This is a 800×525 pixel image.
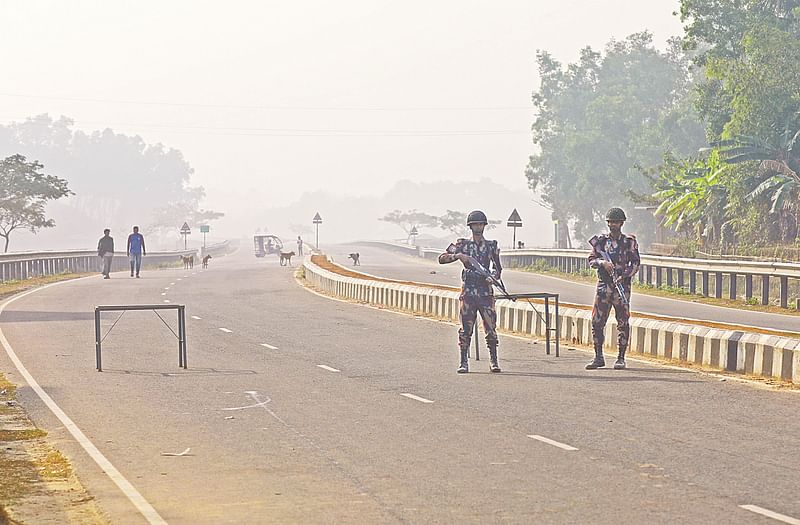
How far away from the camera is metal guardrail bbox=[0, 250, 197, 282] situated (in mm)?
47375

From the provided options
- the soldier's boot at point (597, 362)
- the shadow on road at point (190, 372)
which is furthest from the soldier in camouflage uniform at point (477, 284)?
the shadow on road at point (190, 372)

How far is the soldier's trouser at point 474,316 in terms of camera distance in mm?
17047

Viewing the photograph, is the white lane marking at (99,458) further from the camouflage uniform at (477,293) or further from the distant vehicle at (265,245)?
the distant vehicle at (265,245)

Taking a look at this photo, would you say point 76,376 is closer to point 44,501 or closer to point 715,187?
point 44,501

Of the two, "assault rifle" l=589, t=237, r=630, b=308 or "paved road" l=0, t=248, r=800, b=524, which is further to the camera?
"assault rifle" l=589, t=237, r=630, b=308

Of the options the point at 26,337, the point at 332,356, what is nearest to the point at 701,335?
the point at 332,356

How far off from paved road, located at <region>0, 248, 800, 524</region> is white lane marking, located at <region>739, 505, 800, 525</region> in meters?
0.07

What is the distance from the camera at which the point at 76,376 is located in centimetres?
1745

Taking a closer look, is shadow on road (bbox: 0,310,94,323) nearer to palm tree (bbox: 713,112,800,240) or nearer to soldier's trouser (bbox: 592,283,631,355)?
soldier's trouser (bbox: 592,283,631,355)

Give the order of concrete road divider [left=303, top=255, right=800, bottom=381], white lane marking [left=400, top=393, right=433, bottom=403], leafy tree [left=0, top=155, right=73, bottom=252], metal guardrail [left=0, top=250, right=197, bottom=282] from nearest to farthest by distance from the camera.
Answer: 1. white lane marking [left=400, top=393, right=433, bottom=403]
2. concrete road divider [left=303, top=255, right=800, bottom=381]
3. metal guardrail [left=0, top=250, right=197, bottom=282]
4. leafy tree [left=0, top=155, right=73, bottom=252]

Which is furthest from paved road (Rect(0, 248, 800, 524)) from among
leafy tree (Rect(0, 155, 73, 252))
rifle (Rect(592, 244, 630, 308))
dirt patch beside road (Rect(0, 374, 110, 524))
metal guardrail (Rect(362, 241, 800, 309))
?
leafy tree (Rect(0, 155, 73, 252))

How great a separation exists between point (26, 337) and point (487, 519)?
17.1 m

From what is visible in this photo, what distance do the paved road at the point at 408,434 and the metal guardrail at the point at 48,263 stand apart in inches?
1022

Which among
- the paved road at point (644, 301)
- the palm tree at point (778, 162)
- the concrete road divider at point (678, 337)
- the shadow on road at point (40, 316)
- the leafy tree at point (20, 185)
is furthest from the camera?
the leafy tree at point (20, 185)
